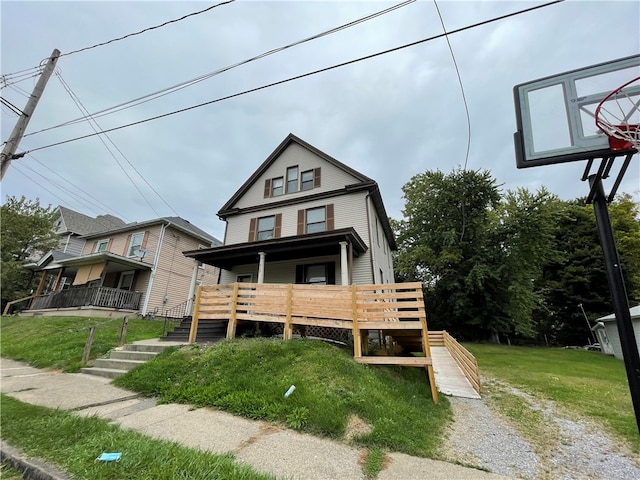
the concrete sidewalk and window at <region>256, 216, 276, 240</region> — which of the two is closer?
the concrete sidewalk

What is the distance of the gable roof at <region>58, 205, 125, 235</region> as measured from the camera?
21.6 m

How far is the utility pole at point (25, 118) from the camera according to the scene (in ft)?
20.0

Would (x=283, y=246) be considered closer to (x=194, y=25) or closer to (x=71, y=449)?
(x=194, y=25)

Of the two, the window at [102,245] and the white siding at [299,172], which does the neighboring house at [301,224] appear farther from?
the window at [102,245]

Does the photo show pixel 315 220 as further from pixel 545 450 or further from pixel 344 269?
pixel 545 450

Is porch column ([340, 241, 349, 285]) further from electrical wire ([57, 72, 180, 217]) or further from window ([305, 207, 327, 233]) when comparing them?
electrical wire ([57, 72, 180, 217])

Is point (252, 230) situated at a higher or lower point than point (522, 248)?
lower

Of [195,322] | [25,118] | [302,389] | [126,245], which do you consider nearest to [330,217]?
[195,322]

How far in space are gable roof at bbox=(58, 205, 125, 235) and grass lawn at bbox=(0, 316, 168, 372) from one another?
10.1m

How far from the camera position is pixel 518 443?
3.88 metres

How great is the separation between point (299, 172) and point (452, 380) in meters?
10.4

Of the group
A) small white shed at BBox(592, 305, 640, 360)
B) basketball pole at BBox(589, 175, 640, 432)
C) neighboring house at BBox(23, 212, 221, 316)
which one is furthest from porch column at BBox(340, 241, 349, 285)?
small white shed at BBox(592, 305, 640, 360)

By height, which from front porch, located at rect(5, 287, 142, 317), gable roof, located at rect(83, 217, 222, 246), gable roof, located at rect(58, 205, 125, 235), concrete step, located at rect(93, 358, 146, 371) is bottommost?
concrete step, located at rect(93, 358, 146, 371)

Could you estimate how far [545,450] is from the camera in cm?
369
